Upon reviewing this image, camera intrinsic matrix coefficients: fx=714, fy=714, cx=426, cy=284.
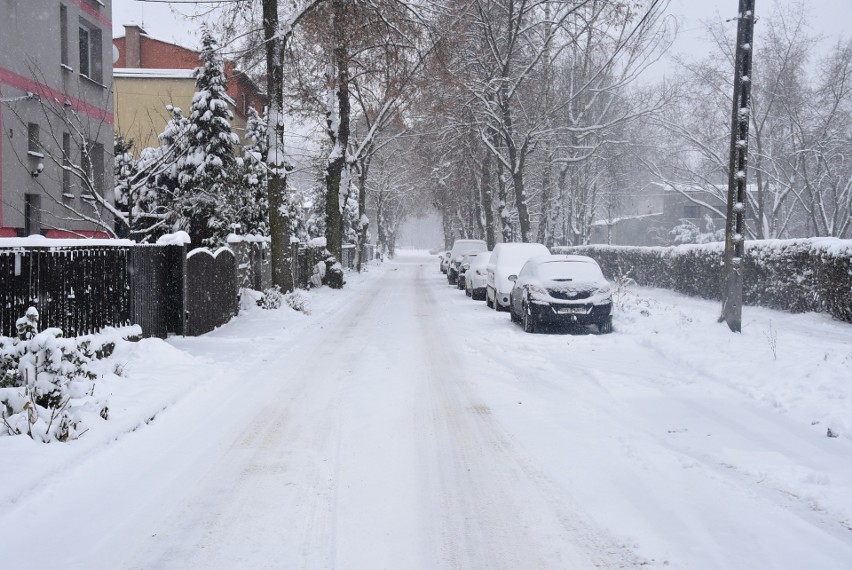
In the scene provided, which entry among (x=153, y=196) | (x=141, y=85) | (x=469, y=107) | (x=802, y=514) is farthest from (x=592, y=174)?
(x=802, y=514)

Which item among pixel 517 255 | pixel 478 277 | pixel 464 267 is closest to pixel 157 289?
pixel 517 255

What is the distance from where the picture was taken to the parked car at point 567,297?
13.9m

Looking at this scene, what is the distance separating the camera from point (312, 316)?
17812mm

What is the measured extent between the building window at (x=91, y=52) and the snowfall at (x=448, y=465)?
1790 cm

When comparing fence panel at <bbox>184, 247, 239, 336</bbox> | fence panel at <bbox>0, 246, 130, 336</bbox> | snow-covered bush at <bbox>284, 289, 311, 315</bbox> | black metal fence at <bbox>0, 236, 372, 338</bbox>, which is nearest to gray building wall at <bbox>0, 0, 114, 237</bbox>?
fence panel at <bbox>184, 247, 239, 336</bbox>

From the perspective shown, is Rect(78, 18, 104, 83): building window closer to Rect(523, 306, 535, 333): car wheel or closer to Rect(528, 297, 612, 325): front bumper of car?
Rect(523, 306, 535, 333): car wheel

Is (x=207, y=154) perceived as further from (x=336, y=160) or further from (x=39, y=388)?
(x=39, y=388)

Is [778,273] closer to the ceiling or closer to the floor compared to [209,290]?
closer to the ceiling

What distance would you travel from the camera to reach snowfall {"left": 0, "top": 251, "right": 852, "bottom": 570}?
160 inches

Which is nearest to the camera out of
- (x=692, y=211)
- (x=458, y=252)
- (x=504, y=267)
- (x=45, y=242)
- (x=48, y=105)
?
(x=45, y=242)

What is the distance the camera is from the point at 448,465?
18.6 feet

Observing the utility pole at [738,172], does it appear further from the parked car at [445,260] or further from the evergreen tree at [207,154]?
the parked car at [445,260]

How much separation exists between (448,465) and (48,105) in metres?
16.6

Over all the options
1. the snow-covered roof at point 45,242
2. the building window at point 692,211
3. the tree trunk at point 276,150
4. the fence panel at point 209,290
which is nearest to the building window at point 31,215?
the tree trunk at point 276,150
